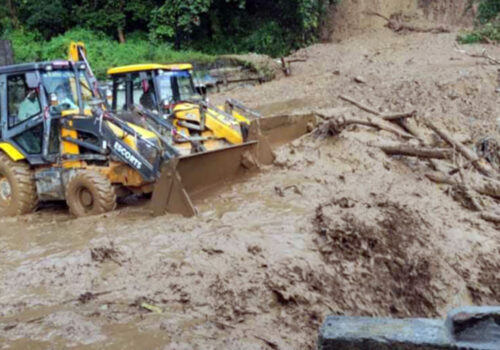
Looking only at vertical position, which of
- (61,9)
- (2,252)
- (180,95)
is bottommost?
(2,252)

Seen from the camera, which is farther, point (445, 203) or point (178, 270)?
point (445, 203)

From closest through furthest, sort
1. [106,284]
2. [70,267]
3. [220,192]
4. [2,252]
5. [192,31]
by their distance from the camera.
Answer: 1. [106,284]
2. [70,267]
3. [2,252]
4. [220,192]
5. [192,31]

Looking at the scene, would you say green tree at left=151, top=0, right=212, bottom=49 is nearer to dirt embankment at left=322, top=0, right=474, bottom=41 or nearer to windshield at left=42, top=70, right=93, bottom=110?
dirt embankment at left=322, top=0, right=474, bottom=41

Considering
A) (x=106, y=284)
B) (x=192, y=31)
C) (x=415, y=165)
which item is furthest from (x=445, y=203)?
(x=192, y=31)

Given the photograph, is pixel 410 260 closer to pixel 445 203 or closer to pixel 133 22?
pixel 445 203

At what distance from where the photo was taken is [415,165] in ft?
30.1

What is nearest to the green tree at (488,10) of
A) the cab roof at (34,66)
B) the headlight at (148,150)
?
the headlight at (148,150)

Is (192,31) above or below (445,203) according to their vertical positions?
above

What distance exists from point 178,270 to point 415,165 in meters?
5.37

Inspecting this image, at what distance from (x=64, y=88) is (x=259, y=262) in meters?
5.16

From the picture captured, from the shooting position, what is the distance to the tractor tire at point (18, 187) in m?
8.77

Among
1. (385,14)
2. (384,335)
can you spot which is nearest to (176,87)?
(384,335)

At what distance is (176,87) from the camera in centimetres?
1038

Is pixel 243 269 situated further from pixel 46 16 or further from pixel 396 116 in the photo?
pixel 46 16
